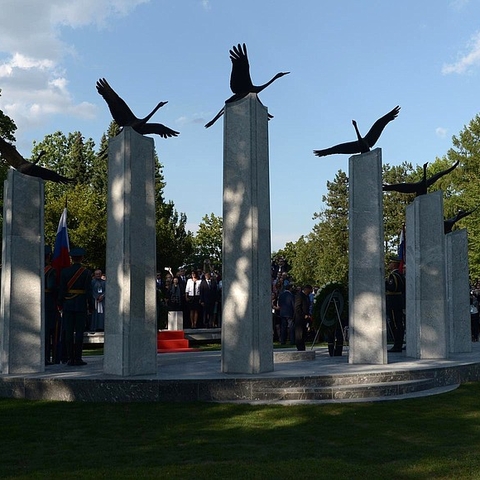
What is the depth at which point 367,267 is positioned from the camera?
14.4 metres

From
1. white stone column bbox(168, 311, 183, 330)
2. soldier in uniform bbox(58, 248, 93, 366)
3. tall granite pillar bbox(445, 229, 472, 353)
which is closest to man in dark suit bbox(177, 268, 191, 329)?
white stone column bbox(168, 311, 183, 330)

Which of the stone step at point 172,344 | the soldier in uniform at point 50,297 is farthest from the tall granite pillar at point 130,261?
the stone step at point 172,344

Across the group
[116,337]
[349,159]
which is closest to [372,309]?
[349,159]

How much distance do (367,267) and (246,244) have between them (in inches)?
121

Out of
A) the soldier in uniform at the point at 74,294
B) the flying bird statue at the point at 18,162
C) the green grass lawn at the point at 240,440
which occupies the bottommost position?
the green grass lawn at the point at 240,440

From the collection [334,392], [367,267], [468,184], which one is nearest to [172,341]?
[367,267]

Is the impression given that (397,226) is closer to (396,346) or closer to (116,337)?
(396,346)

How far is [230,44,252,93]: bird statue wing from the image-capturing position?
12.8 metres

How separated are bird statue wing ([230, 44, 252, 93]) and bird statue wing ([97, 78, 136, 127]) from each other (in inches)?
75.3

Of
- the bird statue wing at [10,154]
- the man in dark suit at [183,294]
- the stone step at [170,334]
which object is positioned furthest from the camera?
the man in dark suit at [183,294]

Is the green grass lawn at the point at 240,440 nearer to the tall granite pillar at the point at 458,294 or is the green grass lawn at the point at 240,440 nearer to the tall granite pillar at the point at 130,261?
the tall granite pillar at the point at 130,261

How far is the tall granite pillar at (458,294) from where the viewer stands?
1805 centimetres

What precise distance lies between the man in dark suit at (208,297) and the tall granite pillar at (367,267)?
38.7ft

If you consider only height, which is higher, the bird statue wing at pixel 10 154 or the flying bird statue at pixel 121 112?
the flying bird statue at pixel 121 112
